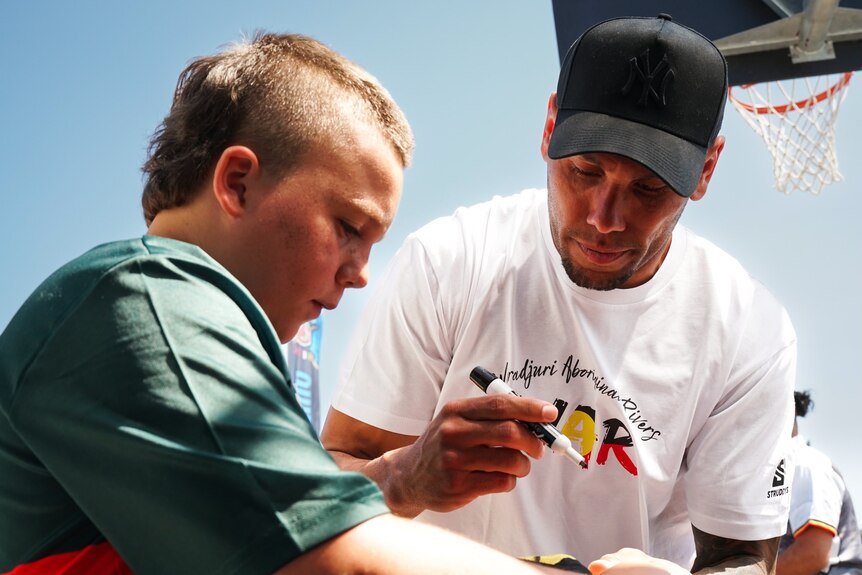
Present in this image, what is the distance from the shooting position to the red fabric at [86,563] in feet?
3.93

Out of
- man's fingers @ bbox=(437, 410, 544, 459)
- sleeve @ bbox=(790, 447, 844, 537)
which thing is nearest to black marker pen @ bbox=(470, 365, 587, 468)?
man's fingers @ bbox=(437, 410, 544, 459)

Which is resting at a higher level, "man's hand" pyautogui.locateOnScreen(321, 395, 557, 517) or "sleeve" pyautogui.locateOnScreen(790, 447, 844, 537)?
"man's hand" pyautogui.locateOnScreen(321, 395, 557, 517)

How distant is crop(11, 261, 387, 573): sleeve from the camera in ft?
3.55

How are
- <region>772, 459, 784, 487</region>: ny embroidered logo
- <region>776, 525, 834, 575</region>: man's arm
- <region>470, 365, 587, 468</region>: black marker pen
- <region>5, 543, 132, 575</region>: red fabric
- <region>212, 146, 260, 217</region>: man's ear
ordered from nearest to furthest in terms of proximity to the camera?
<region>5, 543, 132, 575</region>: red fabric, <region>212, 146, 260, 217</region>: man's ear, <region>470, 365, 587, 468</region>: black marker pen, <region>772, 459, 784, 487</region>: ny embroidered logo, <region>776, 525, 834, 575</region>: man's arm

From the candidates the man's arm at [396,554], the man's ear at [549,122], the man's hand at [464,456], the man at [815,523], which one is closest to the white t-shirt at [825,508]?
the man at [815,523]

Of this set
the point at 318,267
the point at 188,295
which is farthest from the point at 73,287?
the point at 318,267

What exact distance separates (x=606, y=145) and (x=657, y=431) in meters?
0.79

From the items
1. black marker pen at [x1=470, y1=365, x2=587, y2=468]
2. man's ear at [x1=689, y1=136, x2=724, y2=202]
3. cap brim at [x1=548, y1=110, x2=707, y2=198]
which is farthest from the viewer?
man's ear at [x1=689, y1=136, x2=724, y2=202]

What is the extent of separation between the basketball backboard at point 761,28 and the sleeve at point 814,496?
251 cm

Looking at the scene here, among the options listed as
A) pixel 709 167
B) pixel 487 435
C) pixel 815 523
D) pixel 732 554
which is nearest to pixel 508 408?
pixel 487 435

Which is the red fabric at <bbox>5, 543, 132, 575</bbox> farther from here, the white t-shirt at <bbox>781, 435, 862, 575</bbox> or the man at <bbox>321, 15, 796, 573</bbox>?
the white t-shirt at <bbox>781, 435, 862, 575</bbox>

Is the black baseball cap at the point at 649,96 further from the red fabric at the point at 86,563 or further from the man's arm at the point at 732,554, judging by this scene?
the red fabric at the point at 86,563

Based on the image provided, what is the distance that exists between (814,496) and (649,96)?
3.88 meters

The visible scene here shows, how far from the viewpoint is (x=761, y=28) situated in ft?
14.9
